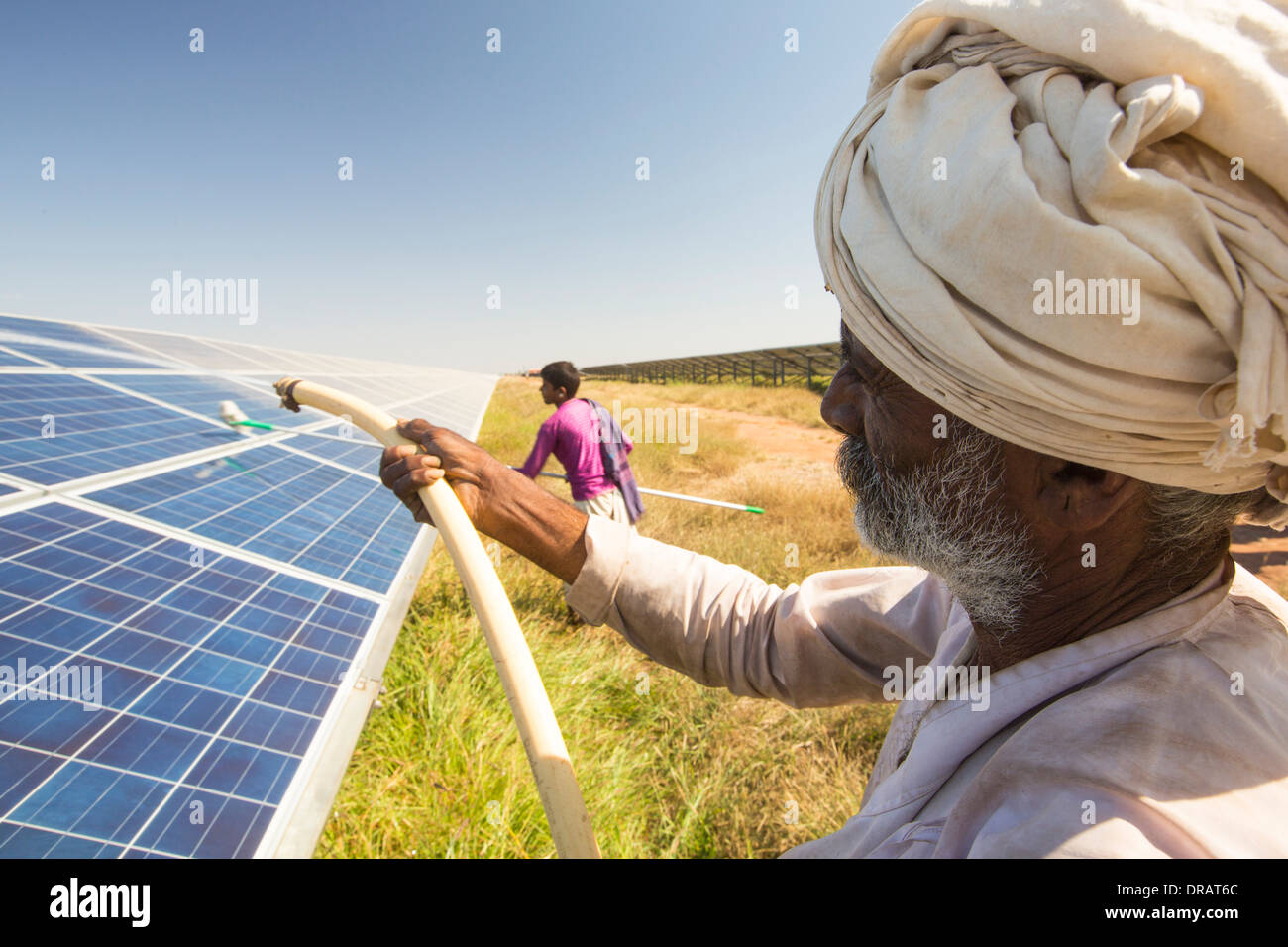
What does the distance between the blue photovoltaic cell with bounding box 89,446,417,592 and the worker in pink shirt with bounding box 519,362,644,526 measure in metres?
1.50

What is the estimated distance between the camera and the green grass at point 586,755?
2.62 meters

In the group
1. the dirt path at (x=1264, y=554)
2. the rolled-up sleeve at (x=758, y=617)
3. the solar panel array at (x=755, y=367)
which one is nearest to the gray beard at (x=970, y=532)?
the rolled-up sleeve at (x=758, y=617)

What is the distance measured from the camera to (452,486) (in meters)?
1.81

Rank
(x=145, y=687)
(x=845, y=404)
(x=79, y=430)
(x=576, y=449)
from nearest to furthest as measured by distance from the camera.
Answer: (x=845, y=404) < (x=145, y=687) < (x=79, y=430) < (x=576, y=449)

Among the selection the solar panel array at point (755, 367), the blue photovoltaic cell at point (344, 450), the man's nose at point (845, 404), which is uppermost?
the solar panel array at point (755, 367)

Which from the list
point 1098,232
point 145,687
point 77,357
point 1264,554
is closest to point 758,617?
point 1098,232

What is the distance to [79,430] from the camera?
129 inches

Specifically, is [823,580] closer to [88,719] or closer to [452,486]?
[452,486]

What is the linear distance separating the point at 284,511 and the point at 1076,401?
366 centimetres

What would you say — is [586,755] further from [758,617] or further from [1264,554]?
[1264,554]

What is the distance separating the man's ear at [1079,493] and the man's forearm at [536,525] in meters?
1.20

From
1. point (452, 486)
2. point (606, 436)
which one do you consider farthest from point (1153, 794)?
point (606, 436)

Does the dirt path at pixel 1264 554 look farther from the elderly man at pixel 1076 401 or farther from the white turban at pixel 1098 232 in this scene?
the white turban at pixel 1098 232
